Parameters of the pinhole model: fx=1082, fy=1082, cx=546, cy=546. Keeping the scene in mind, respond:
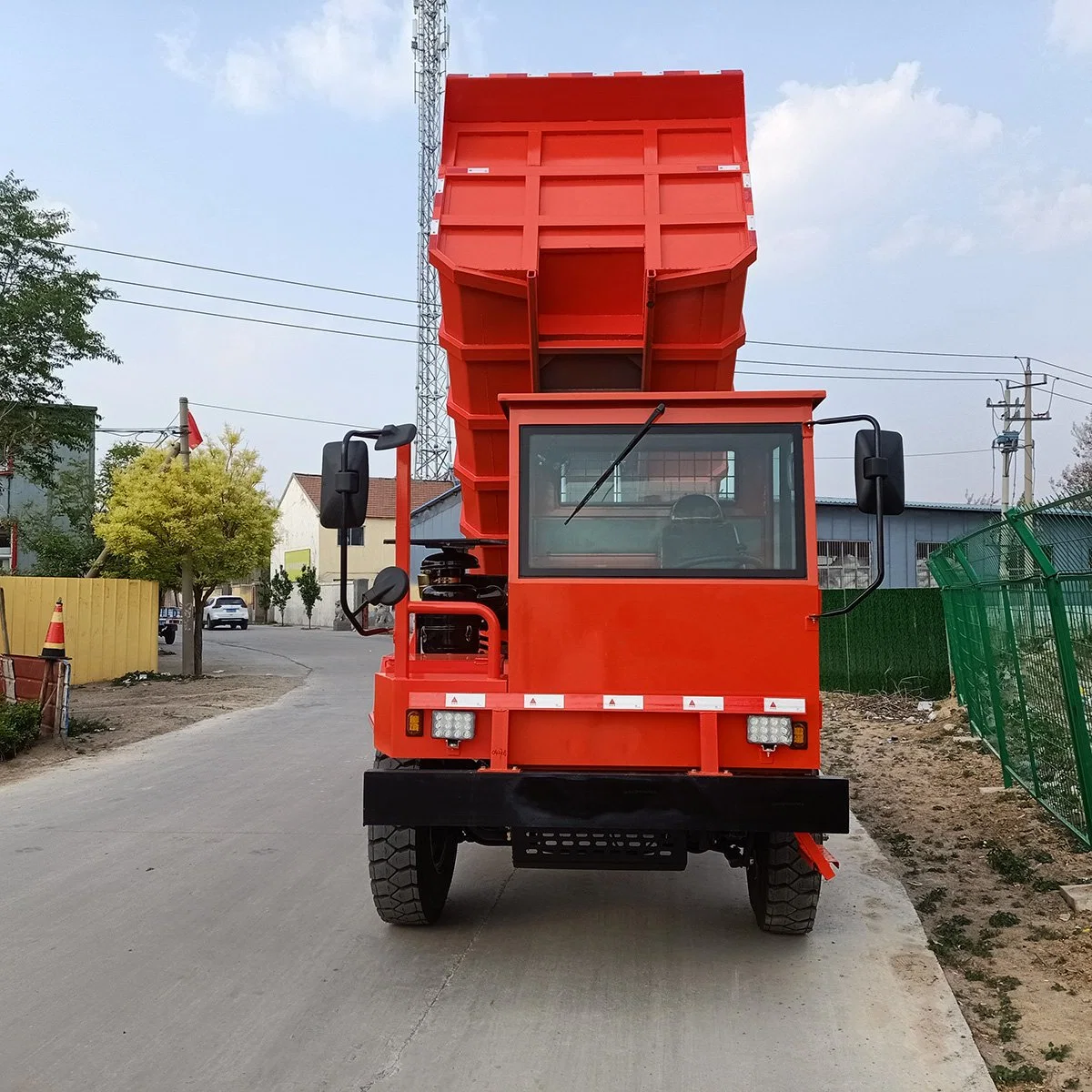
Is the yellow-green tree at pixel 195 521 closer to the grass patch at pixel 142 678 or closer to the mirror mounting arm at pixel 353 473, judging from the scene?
the grass patch at pixel 142 678

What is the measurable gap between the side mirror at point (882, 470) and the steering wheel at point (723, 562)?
1.70ft

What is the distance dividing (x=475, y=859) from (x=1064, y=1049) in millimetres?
3811

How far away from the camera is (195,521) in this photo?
1928 centimetres

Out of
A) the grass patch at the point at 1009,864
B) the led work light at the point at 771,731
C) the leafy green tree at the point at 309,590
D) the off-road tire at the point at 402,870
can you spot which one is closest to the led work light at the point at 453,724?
the off-road tire at the point at 402,870

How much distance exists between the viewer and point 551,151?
6.43 m

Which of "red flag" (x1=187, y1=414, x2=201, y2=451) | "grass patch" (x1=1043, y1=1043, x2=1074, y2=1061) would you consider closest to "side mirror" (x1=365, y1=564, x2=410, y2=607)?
"grass patch" (x1=1043, y1=1043, x2=1074, y2=1061)

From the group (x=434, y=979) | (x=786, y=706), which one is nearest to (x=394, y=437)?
(x=786, y=706)

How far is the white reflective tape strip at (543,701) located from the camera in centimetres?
472

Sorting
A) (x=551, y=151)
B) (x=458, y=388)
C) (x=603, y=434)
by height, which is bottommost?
(x=603, y=434)

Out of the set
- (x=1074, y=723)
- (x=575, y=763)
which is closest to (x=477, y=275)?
(x=575, y=763)

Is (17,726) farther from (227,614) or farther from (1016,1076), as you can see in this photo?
(227,614)

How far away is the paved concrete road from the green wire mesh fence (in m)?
1.33

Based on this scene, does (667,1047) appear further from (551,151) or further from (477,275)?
(551,151)

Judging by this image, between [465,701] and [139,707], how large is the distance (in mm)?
12083
